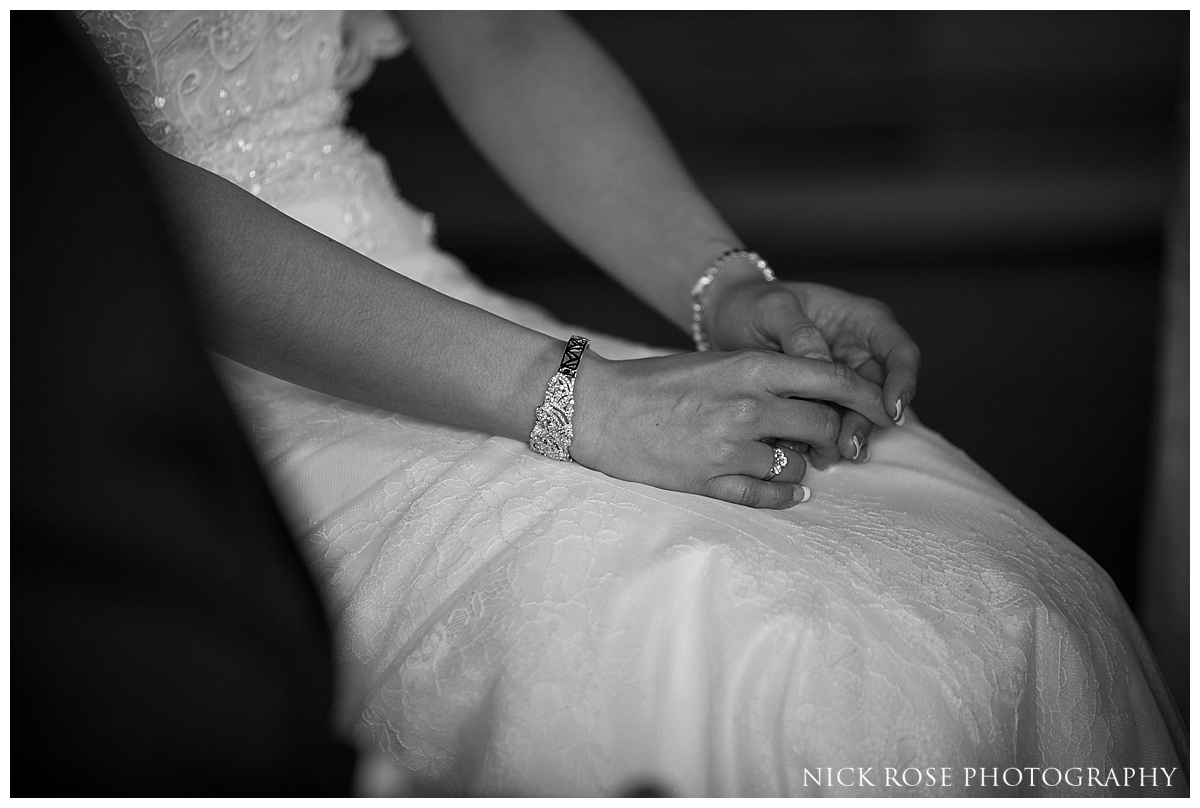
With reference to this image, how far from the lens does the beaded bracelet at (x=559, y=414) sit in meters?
0.76

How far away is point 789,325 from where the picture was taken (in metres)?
0.87

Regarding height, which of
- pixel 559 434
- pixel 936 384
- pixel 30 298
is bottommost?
pixel 936 384

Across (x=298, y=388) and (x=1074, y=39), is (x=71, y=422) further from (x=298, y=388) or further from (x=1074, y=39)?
(x=1074, y=39)

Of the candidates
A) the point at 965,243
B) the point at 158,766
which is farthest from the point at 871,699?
the point at 965,243

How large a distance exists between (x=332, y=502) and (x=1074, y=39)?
2.78 m

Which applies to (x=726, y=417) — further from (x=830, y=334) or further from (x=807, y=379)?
(x=830, y=334)

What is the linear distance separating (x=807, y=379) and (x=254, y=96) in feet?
2.13

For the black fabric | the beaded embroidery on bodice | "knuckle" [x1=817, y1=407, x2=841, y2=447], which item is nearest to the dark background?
the beaded embroidery on bodice

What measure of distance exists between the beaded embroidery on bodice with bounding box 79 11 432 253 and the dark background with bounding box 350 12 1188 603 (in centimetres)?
151

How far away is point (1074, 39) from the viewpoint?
8.93 feet

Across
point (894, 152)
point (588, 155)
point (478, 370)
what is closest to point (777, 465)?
point (478, 370)

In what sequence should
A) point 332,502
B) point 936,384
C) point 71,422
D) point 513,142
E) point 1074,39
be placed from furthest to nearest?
1. point 1074,39
2. point 936,384
3. point 513,142
4. point 332,502
5. point 71,422

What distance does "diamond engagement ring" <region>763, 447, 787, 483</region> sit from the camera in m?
0.76

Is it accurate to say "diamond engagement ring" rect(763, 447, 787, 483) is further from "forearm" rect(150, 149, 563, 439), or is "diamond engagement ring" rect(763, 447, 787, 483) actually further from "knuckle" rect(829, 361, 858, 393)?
"forearm" rect(150, 149, 563, 439)
